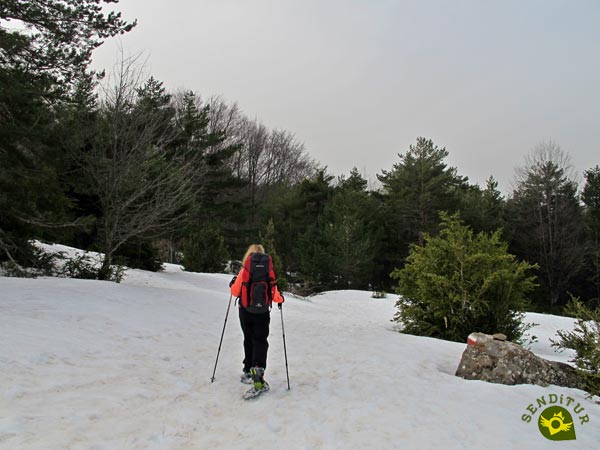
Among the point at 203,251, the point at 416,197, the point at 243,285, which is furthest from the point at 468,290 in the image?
the point at 416,197

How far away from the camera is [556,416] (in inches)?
172

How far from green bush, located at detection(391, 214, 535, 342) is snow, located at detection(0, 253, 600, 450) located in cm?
149

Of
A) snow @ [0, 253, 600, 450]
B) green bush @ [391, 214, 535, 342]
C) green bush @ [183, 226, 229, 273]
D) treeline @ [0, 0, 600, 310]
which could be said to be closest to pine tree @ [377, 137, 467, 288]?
treeline @ [0, 0, 600, 310]

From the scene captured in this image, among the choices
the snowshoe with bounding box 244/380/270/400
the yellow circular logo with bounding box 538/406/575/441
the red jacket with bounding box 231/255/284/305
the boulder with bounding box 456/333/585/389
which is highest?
the red jacket with bounding box 231/255/284/305

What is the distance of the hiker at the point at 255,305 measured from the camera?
4742 millimetres

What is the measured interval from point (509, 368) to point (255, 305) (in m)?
3.87

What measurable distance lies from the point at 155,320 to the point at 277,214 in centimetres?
2576

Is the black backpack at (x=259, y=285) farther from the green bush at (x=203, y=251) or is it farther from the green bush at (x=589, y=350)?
the green bush at (x=203, y=251)

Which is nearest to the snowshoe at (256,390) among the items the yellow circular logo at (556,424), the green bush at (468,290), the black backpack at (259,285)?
the black backpack at (259,285)

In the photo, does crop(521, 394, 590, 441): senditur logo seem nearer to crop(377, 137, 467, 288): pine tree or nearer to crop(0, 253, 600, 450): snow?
crop(0, 253, 600, 450): snow

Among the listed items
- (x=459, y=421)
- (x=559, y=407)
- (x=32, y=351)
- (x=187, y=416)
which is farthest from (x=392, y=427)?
(x=32, y=351)

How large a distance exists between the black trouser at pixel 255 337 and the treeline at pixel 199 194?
22.4ft

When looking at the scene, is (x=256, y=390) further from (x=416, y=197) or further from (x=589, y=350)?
(x=416, y=197)

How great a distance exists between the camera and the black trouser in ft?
15.6
